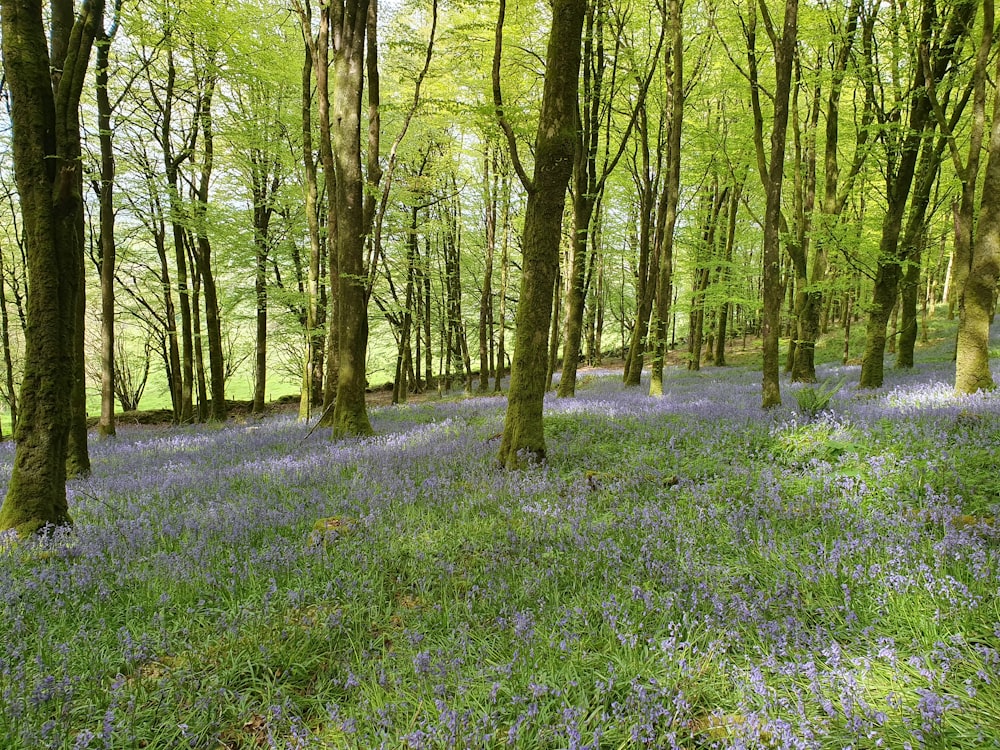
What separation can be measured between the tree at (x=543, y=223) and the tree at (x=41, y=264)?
4853 millimetres

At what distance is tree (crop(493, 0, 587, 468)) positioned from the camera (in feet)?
20.2

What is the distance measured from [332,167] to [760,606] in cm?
Answer: 1241

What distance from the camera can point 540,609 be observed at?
9.99ft

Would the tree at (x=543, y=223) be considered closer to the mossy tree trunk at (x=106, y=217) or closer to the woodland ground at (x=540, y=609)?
the woodland ground at (x=540, y=609)

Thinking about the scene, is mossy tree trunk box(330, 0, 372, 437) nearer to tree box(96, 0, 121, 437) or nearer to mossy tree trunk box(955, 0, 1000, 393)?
tree box(96, 0, 121, 437)

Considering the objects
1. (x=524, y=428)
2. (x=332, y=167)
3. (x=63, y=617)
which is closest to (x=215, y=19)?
(x=332, y=167)

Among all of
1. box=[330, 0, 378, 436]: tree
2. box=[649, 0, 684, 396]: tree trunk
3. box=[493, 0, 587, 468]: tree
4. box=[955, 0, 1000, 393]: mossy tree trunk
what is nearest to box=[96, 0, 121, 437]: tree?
box=[330, 0, 378, 436]: tree

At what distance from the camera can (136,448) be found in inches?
387

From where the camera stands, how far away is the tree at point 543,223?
616cm

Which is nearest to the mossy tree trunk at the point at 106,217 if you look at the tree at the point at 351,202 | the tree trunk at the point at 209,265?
the tree trunk at the point at 209,265

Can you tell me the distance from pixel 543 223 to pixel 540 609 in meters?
4.86

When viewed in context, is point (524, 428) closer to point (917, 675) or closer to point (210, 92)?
point (917, 675)

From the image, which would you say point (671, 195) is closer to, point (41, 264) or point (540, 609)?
point (540, 609)

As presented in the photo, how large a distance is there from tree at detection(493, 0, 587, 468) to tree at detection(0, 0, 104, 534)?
191 inches
